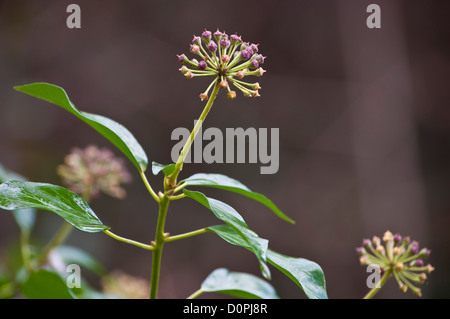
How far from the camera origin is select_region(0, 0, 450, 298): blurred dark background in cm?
261

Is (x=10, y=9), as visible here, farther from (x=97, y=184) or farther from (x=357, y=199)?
(x=357, y=199)

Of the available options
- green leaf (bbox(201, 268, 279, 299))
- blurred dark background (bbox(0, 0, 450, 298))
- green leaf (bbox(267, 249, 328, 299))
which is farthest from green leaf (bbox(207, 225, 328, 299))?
blurred dark background (bbox(0, 0, 450, 298))

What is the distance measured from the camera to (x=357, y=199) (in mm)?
2629

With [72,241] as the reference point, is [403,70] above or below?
above

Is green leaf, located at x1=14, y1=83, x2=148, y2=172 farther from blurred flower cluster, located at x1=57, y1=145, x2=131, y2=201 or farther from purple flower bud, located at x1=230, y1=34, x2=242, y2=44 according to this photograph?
blurred flower cluster, located at x1=57, y1=145, x2=131, y2=201

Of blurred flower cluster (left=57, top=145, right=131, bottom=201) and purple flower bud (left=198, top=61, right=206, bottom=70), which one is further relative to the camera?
blurred flower cluster (left=57, top=145, right=131, bottom=201)

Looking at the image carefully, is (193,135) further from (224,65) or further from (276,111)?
(276,111)

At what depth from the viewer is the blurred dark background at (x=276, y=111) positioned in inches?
103

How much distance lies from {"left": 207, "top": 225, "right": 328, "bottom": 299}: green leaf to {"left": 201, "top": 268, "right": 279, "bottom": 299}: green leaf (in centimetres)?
11

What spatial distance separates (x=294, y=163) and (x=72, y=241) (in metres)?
1.33

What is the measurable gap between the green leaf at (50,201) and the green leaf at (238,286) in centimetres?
25

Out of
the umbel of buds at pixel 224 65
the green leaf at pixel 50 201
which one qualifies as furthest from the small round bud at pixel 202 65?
the green leaf at pixel 50 201

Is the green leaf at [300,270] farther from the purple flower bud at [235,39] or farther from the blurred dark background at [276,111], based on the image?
the blurred dark background at [276,111]
